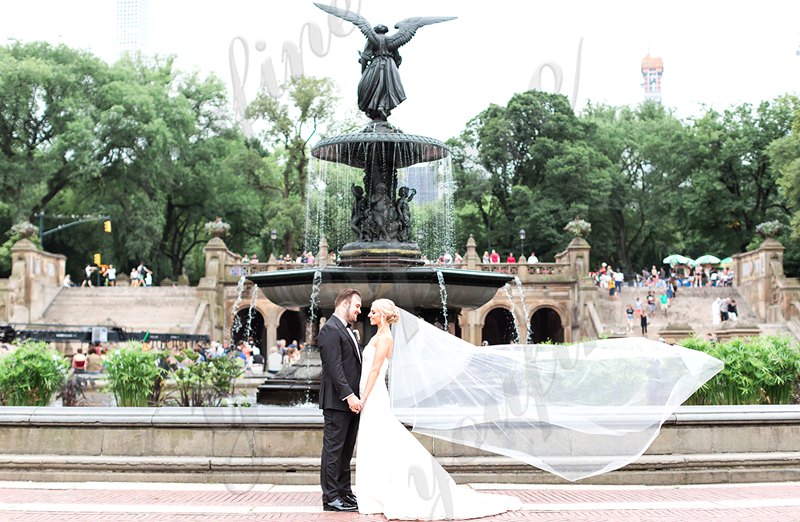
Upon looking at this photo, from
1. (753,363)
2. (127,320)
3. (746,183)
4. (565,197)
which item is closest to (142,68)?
(127,320)

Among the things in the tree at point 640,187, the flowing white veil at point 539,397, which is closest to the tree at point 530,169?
the tree at point 640,187

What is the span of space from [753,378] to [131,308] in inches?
1479

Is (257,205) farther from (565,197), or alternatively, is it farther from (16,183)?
(565,197)

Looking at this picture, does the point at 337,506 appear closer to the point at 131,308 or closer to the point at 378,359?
the point at 378,359

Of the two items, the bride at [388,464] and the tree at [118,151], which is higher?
the tree at [118,151]

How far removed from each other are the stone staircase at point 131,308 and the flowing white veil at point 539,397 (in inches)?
1364

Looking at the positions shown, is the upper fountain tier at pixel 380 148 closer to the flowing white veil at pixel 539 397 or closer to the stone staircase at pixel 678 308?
the flowing white veil at pixel 539 397

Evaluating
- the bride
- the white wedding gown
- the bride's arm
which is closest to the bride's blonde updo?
the bride

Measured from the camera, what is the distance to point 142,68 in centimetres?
6244

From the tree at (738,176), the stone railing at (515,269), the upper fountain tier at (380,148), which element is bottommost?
the stone railing at (515,269)

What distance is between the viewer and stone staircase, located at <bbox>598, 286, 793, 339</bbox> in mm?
42531

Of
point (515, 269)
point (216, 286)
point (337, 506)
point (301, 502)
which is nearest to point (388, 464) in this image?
point (337, 506)

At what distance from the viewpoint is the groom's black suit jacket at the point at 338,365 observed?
7.70 metres

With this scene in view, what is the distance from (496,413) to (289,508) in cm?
203
